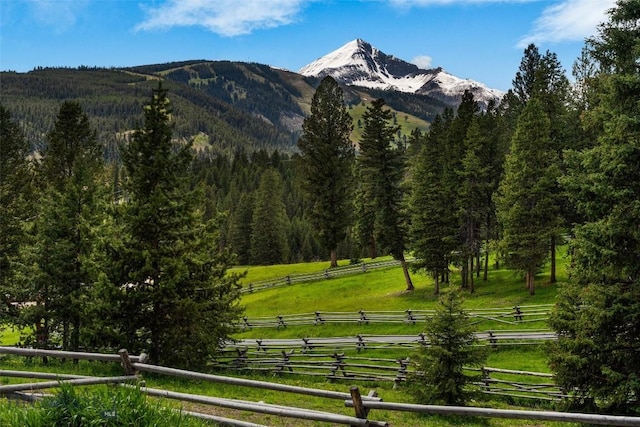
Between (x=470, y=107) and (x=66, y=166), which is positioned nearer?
(x=66, y=166)

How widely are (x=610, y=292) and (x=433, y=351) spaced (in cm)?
568

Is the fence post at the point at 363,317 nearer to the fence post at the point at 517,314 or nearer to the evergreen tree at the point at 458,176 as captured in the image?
the evergreen tree at the point at 458,176

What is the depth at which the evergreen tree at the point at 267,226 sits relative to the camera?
7456 centimetres

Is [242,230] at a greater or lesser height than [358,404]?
greater

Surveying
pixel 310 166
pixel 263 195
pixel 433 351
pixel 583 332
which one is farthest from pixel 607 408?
pixel 263 195

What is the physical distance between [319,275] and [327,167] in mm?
11265

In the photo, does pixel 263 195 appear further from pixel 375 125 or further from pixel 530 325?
pixel 530 325

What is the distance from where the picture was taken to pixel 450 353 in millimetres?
16375

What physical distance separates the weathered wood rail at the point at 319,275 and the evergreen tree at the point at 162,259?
31738mm

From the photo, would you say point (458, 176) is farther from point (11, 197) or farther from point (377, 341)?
point (11, 197)

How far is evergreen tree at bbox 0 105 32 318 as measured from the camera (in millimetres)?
29391

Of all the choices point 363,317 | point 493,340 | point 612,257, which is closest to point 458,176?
point 363,317

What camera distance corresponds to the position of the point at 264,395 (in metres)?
17.9

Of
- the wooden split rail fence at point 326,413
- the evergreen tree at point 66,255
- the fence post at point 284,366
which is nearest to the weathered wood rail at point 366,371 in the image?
the fence post at point 284,366
